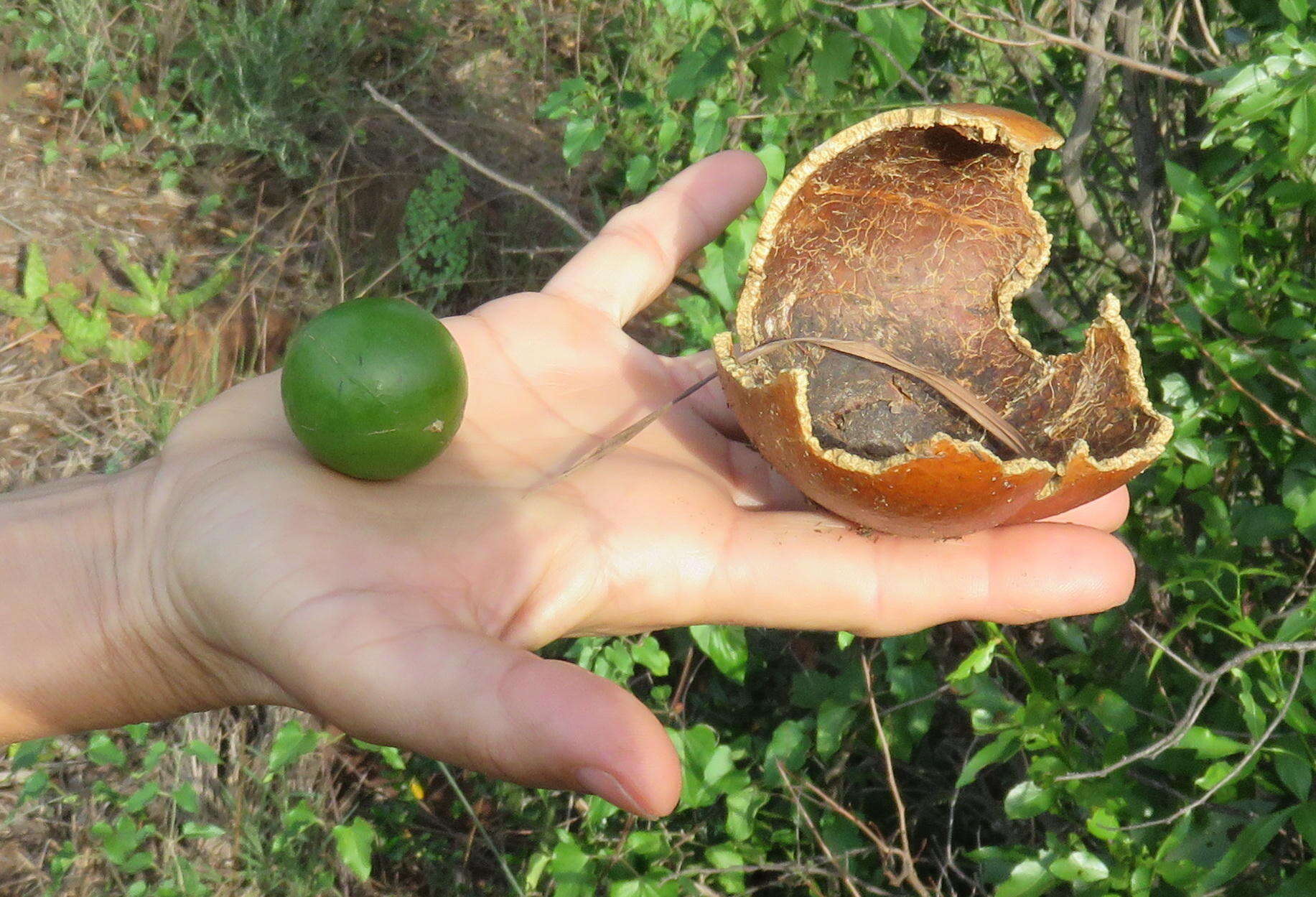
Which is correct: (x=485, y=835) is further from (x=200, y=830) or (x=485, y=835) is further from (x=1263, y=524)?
(x=1263, y=524)

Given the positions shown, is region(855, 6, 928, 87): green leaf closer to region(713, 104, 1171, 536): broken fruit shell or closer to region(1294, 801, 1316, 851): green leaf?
region(713, 104, 1171, 536): broken fruit shell

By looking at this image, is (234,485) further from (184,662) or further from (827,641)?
(827,641)

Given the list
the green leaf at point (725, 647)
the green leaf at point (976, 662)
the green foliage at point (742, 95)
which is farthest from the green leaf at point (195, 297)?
the green leaf at point (976, 662)

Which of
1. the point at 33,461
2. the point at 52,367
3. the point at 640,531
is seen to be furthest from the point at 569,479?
the point at 52,367

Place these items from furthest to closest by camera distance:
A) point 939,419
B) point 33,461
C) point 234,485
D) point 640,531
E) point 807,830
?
point 33,461 → point 939,419 → point 807,830 → point 640,531 → point 234,485

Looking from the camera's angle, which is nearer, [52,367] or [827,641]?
[827,641]

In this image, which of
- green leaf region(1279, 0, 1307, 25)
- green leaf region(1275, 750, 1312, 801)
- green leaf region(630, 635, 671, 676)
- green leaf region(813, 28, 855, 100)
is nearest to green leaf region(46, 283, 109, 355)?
green leaf region(630, 635, 671, 676)

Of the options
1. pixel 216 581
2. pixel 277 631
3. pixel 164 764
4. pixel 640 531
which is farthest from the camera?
pixel 164 764
